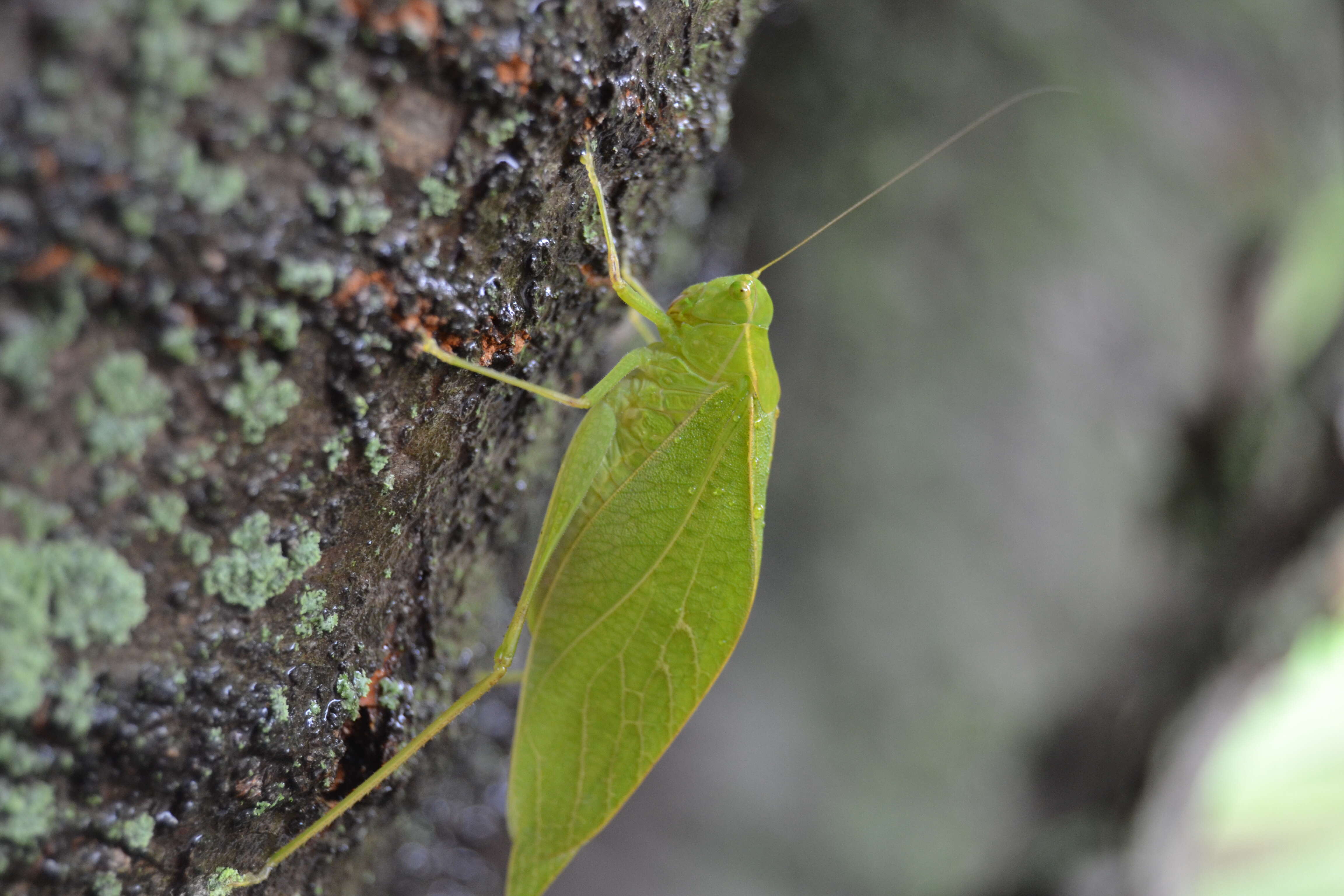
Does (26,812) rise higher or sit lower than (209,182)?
lower

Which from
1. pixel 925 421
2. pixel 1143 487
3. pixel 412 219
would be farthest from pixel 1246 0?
pixel 412 219

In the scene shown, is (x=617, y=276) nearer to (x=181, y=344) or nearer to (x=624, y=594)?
(x=624, y=594)

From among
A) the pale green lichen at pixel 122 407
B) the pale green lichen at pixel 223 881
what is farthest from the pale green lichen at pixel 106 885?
the pale green lichen at pixel 122 407

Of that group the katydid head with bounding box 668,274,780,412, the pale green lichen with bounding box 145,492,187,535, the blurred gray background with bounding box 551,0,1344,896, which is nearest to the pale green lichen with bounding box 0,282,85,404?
the pale green lichen with bounding box 145,492,187,535

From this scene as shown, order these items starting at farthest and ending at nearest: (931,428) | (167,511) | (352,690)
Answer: (931,428)
(352,690)
(167,511)

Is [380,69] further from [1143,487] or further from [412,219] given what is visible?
[1143,487]

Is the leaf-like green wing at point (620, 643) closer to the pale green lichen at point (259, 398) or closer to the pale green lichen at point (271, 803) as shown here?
the pale green lichen at point (271, 803)

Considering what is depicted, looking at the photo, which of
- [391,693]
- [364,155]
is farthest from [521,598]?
[364,155]
